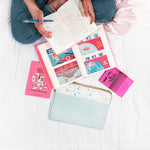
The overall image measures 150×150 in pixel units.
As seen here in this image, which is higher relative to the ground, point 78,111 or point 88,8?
point 88,8

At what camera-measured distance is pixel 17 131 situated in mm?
746

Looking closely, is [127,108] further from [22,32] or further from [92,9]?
[22,32]

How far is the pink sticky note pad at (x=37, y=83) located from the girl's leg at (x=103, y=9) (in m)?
0.36

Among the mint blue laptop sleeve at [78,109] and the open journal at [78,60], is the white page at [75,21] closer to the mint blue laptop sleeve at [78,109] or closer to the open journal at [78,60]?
the open journal at [78,60]

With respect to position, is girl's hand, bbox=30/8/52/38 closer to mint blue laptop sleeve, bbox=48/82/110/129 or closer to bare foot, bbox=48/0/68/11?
bare foot, bbox=48/0/68/11

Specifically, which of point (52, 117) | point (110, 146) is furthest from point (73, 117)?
point (110, 146)

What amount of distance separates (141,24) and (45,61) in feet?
1.66

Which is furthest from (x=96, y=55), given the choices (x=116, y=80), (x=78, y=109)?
(x=78, y=109)

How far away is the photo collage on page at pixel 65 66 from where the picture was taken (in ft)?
2.39

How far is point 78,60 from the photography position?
2.42 feet

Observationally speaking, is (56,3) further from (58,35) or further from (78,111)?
(78,111)

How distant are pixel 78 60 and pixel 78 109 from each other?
9.5 inches

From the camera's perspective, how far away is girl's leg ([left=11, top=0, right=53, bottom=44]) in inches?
25.9

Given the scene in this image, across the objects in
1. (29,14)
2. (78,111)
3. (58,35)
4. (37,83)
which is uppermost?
(29,14)
